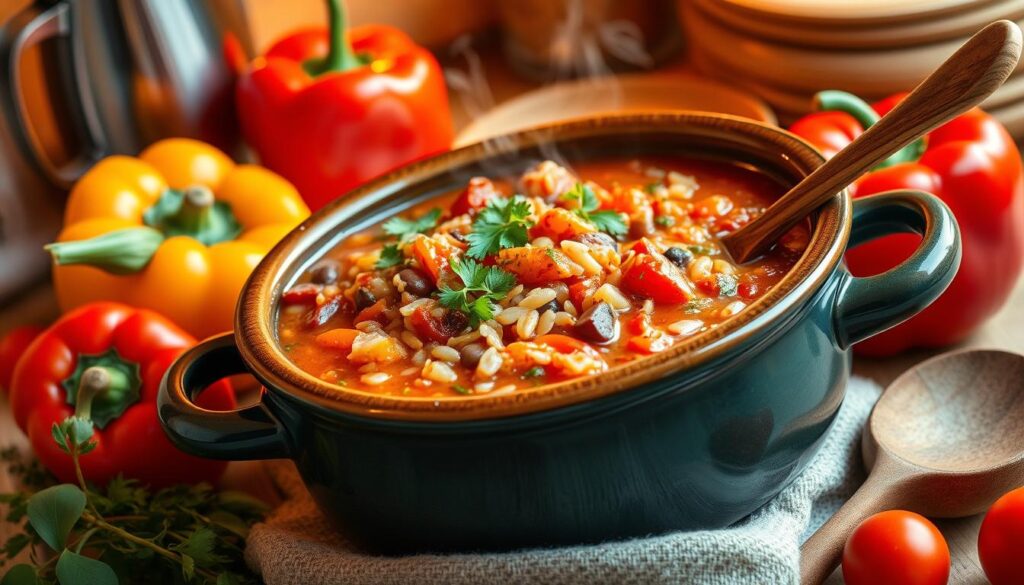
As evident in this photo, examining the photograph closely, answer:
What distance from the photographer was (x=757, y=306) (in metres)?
1.58

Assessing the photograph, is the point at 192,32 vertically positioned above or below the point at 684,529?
above

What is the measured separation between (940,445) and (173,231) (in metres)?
1.93

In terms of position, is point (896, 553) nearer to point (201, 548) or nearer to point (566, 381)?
point (566, 381)

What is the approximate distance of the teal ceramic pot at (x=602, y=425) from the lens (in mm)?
1535

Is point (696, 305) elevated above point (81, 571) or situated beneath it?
elevated above

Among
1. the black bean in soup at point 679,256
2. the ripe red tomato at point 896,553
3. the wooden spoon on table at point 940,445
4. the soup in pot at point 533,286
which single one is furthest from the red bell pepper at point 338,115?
the ripe red tomato at point 896,553

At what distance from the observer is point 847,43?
2742 mm

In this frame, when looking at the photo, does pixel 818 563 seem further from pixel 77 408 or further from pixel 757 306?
pixel 77 408

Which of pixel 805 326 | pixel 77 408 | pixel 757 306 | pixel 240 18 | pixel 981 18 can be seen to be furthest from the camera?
pixel 240 18

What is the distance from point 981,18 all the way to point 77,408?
2.24 meters

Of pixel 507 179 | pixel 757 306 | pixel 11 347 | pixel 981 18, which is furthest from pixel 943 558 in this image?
pixel 11 347

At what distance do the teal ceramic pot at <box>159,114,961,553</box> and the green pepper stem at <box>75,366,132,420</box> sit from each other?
384 mm

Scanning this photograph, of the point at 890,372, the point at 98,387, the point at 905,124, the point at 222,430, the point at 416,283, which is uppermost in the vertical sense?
the point at 905,124

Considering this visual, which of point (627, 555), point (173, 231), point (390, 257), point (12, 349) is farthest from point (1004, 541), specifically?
point (12, 349)
